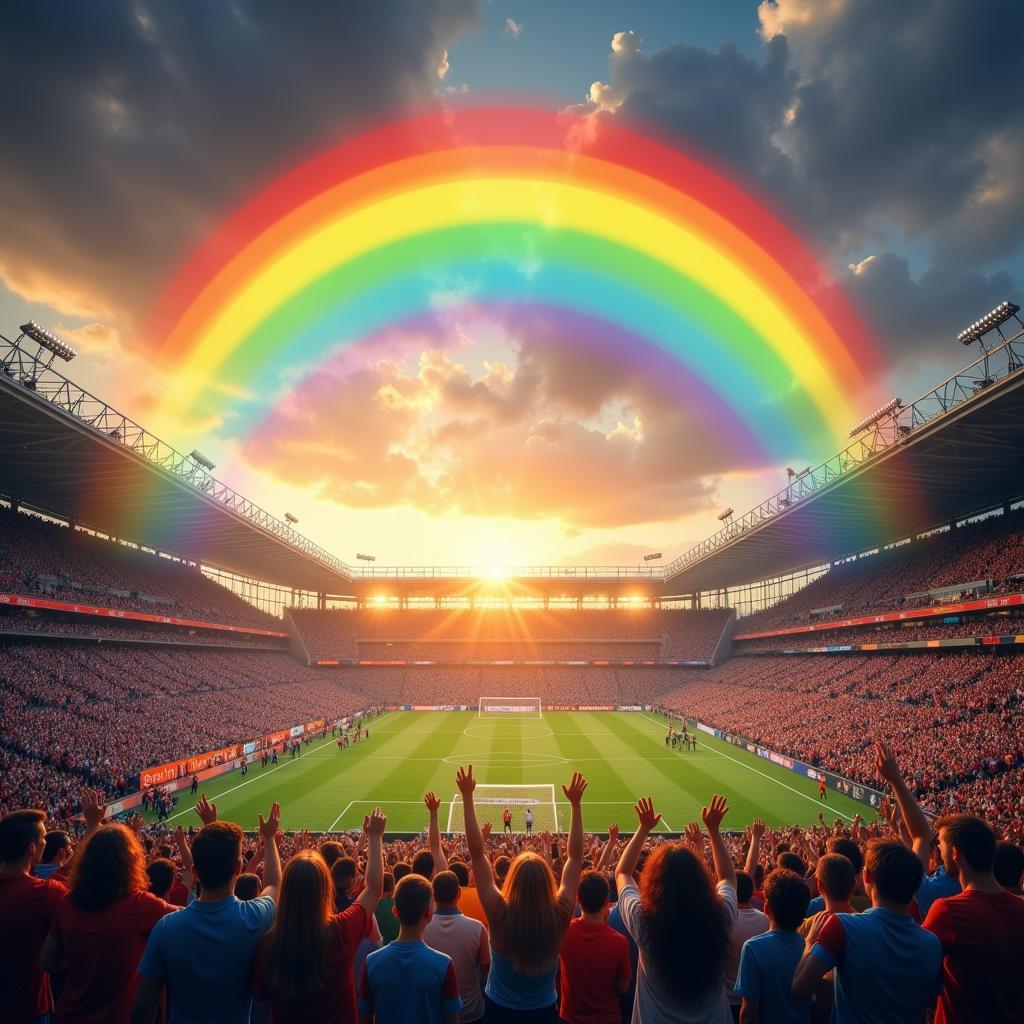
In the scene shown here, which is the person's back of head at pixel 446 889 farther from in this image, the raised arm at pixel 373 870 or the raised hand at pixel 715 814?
the raised hand at pixel 715 814

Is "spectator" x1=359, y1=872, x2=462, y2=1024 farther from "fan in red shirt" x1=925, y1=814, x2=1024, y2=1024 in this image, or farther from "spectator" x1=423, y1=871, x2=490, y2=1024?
"fan in red shirt" x1=925, y1=814, x2=1024, y2=1024

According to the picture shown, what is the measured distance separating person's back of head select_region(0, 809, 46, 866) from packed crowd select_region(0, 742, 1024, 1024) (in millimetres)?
12

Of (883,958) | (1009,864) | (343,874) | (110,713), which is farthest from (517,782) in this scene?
(883,958)

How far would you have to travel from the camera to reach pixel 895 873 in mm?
3438

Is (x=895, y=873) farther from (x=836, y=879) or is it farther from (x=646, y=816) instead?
(x=646, y=816)

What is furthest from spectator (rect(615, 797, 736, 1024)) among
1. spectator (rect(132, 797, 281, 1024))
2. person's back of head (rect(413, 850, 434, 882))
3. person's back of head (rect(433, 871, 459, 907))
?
person's back of head (rect(413, 850, 434, 882))

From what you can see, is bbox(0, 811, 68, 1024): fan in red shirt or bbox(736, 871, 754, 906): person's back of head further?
bbox(736, 871, 754, 906): person's back of head

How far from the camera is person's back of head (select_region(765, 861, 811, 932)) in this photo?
3615mm

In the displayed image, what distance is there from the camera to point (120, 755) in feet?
94.6

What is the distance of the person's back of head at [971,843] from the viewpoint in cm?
372

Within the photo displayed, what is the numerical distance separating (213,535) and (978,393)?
5562 centimetres

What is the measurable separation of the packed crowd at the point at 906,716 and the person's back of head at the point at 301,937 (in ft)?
62.1

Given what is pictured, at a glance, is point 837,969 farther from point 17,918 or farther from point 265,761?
point 265,761

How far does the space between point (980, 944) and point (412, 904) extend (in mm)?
3311
